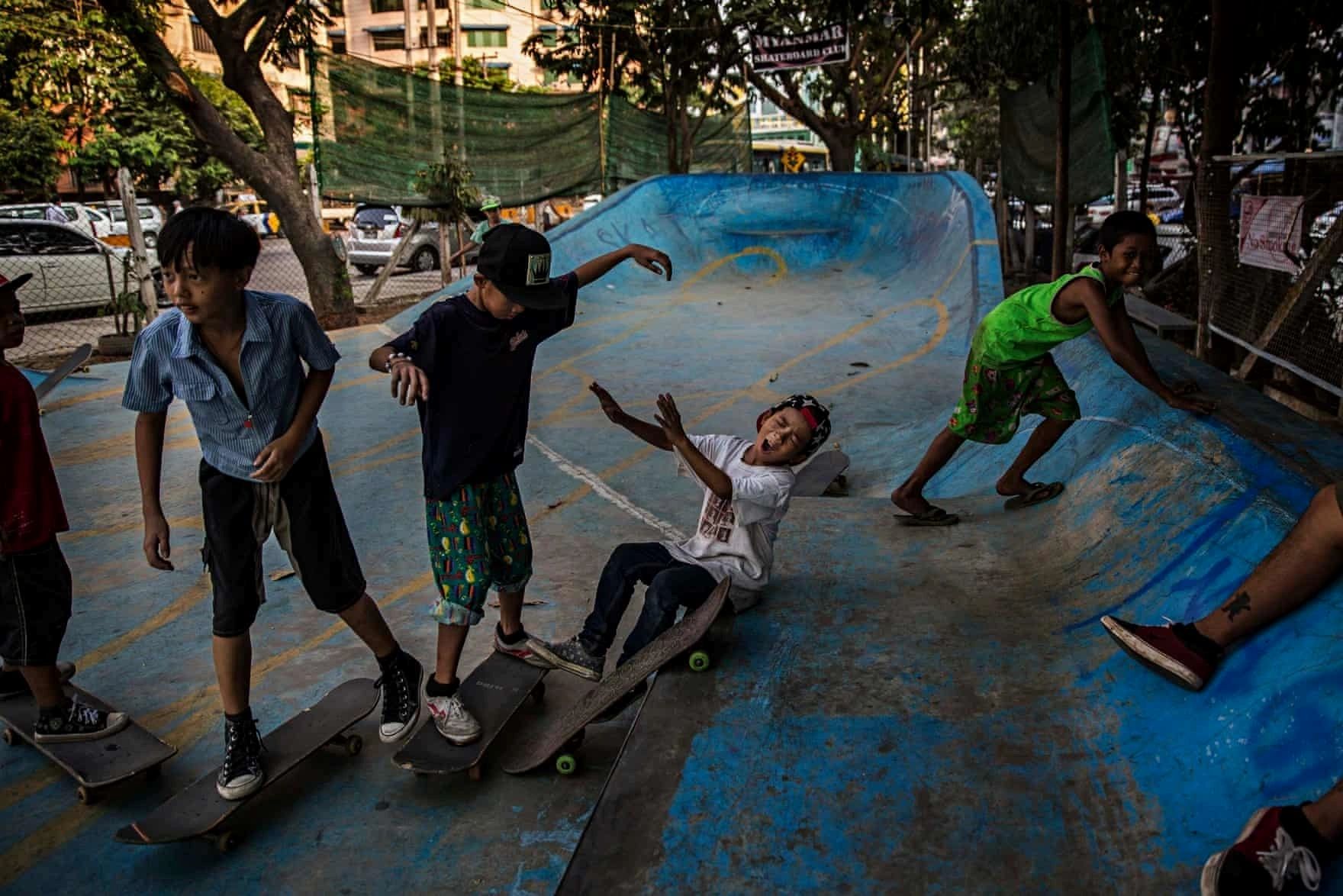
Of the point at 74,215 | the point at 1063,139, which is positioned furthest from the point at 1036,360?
the point at 74,215

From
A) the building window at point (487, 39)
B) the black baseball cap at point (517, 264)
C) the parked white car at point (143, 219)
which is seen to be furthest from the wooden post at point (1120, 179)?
the building window at point (487, 39)

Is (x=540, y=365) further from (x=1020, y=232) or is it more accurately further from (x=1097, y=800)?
(x=1020, y=232)

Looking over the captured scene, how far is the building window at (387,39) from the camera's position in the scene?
63.9 m

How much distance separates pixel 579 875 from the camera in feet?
7.07

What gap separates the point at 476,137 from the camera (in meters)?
13.4

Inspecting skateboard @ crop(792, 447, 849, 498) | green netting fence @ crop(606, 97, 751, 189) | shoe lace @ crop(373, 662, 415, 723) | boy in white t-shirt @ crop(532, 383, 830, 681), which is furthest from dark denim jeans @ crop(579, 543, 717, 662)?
green netting fence @ crop(606, 97, 751, 189)

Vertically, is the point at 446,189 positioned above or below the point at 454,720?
above

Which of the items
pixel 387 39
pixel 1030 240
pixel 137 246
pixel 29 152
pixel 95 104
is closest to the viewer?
pixel 137 246

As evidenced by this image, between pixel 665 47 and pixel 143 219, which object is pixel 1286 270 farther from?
pixel 143 219

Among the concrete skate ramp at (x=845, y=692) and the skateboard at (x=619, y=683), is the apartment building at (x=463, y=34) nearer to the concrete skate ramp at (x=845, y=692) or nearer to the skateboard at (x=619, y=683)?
the concrete skate ramp at (x=845, y=692)

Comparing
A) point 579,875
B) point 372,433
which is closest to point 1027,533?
point 579,875

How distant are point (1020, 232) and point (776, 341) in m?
11.0

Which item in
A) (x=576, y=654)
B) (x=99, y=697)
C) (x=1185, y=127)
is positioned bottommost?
(x=99, y=697)

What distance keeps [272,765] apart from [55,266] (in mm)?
13685
